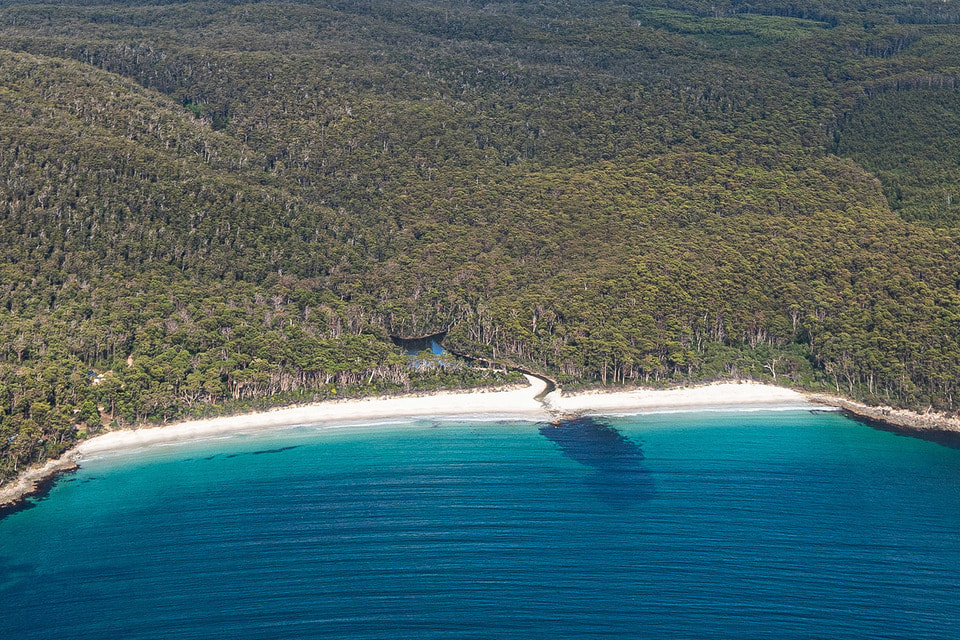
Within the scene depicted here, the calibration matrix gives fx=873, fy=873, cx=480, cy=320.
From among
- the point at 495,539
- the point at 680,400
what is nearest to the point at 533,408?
the point at 680,400

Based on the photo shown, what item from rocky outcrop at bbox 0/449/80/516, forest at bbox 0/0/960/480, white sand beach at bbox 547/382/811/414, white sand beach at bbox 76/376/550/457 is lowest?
white sand beach at bbox 547/382/811/414

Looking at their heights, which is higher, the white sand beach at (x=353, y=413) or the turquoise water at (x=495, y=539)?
the turquoise water at (x=495, y=539)

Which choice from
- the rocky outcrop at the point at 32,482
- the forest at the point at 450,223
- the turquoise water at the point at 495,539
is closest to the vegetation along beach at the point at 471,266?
the rocky outcrop at the point at 32,482

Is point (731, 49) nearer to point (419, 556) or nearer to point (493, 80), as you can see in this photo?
point (493, 80)

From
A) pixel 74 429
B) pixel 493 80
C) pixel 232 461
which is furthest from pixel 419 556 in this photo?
pixel 493 80

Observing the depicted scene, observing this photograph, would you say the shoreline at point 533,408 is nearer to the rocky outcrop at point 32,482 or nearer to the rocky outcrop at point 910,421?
the rocky outcrop at point 910,421

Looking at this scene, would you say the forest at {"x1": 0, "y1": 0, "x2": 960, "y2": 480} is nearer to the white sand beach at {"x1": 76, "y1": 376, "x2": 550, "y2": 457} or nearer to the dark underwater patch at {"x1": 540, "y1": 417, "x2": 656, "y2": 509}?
the white sand beach at {"x1": 76, "y1": 376, "x2": 550, "y2": 457}

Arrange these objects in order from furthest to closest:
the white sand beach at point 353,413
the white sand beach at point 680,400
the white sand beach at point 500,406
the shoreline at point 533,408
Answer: the white sand beach at point 680,400 → the white sand beach at point 500,406 → the shoreline at point 533,408 → the white sand beach at point 353,413

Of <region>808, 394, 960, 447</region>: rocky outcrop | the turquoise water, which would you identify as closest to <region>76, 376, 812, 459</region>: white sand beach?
the turquoise water

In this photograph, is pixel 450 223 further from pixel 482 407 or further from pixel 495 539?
pixel 495 539
